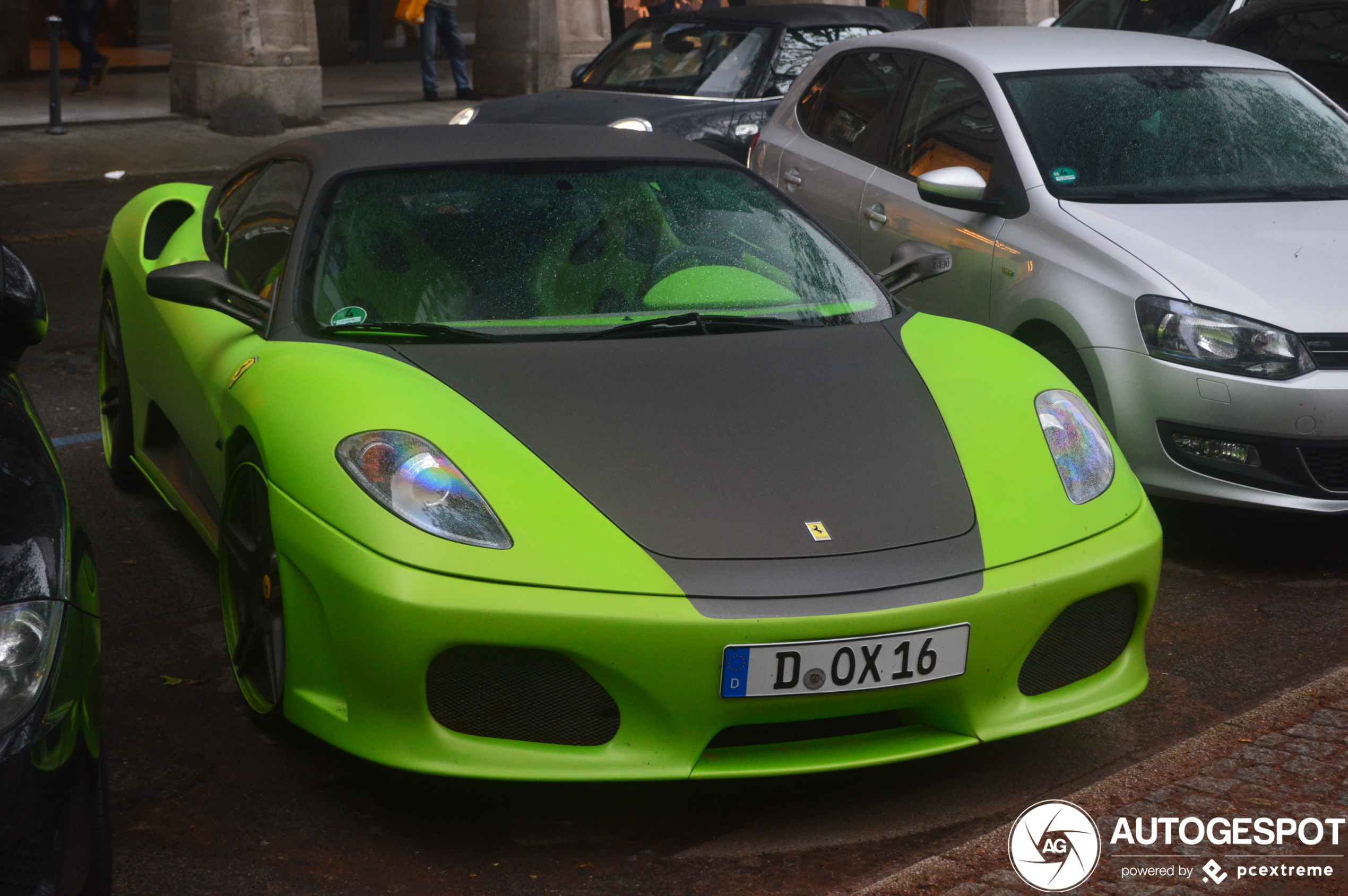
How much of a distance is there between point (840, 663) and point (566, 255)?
154cm

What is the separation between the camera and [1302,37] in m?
8.47

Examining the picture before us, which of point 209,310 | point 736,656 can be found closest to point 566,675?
point 736,656

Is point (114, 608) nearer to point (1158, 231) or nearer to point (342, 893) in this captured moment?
point (342, 893)

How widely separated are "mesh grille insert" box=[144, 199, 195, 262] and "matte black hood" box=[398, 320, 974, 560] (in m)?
1.81

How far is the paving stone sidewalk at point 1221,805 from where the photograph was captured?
2832mm

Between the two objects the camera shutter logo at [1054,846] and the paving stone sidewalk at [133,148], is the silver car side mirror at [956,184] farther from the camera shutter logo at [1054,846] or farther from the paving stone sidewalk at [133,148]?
the paving stone sidewalk at [133,148]

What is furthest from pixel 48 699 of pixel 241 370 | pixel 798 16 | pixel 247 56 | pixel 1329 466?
pixel 247 56

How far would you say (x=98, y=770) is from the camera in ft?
8.36

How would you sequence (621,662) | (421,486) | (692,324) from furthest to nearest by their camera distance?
(692,324)
(421,486)
(621,662)

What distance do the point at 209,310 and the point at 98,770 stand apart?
1.93 meters

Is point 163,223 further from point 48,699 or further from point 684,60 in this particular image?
point 684,60

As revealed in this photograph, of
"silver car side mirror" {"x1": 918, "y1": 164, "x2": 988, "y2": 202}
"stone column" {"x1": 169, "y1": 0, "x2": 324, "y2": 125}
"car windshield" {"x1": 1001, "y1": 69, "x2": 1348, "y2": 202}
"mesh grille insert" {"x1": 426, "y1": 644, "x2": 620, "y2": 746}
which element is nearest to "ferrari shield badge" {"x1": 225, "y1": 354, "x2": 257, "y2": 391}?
"mesh grille insert" {"x1": 426, "y1": 644, "x2": 620, "y2": 746}

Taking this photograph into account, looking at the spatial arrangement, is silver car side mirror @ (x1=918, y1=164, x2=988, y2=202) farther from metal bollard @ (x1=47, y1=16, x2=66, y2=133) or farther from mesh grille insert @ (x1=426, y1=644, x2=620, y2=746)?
metal bollard @ (x1=47, y1=16, x2=66, y2=133)

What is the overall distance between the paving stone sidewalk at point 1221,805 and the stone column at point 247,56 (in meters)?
13.5
